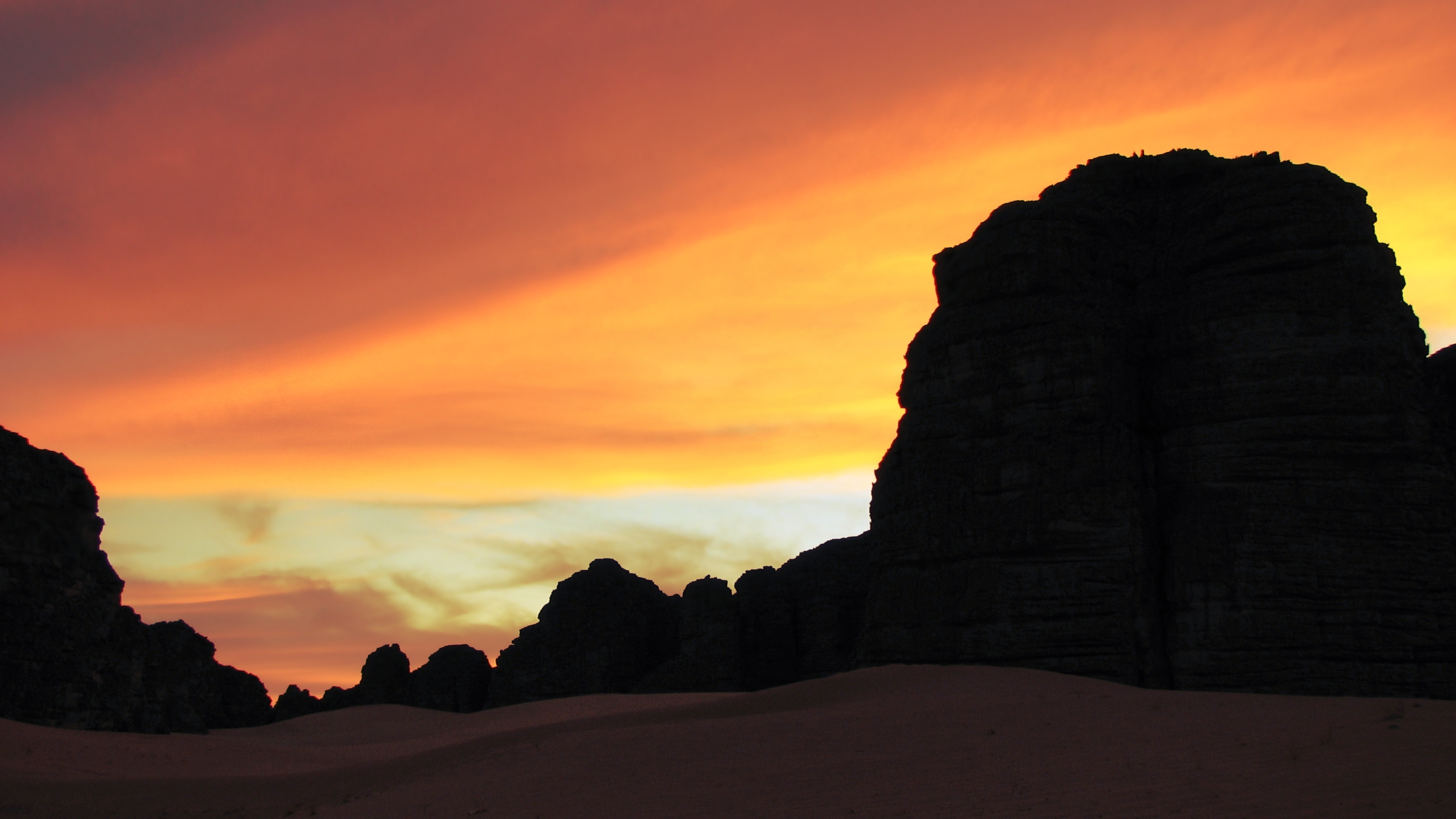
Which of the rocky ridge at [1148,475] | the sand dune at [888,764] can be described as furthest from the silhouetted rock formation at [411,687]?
the sand dune at [888,764]

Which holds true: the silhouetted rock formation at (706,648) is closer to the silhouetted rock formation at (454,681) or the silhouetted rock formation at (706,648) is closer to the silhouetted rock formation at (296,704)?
the silhouetted rock formation at (454,681)

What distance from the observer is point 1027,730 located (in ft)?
47.8

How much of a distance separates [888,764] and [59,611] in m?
18.7

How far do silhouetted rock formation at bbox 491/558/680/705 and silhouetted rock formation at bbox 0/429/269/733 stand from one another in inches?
1064

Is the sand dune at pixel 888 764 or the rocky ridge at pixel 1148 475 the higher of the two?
the rocky ridge at pixel 1148 475

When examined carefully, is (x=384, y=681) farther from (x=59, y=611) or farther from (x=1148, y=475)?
(x=1148, y=475)

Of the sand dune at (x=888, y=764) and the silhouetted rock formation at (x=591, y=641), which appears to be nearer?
the sand dune at (x=888, y=764)

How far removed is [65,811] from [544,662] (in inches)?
1458

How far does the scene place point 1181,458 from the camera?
27.3m

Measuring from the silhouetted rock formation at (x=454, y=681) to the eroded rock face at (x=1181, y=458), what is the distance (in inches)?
1376

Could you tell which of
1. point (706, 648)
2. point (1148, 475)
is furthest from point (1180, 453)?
point (706, 648)

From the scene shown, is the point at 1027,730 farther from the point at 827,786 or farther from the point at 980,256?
the point at 980,256

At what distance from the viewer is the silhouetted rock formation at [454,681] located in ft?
191

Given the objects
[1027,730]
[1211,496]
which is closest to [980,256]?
[1211,496]
